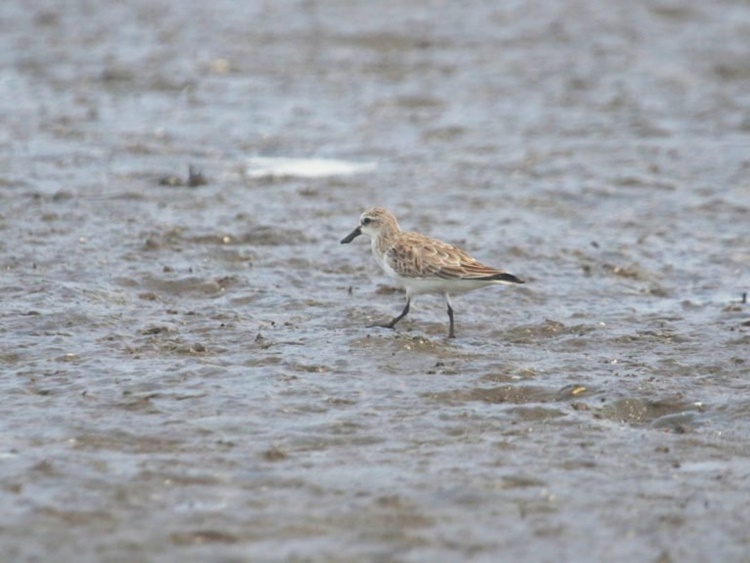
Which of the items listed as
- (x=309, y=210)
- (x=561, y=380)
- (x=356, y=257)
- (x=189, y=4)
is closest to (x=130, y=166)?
(x=309, y=210)

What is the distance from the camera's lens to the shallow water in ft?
22.9

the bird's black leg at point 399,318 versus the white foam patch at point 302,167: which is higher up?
the white foam patch at point 302,167

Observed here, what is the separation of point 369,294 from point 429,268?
132 cm

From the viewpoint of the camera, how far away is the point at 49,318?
10117mm

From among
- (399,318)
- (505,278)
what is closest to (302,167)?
(399,318)

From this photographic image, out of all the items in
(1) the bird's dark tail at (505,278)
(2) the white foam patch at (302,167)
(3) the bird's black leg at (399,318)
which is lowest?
(3) the bird's black leg at (399,318)

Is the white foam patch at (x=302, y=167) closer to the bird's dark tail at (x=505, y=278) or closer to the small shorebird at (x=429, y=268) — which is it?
the small shorebird at (x=429, y=268)

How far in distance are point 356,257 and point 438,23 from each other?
10.7 metres

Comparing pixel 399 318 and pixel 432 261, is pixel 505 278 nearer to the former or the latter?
pixel 432 261

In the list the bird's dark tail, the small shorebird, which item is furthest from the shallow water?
the bird's dark tail

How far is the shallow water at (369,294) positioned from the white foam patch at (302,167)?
214 mm

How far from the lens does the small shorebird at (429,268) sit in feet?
33.1

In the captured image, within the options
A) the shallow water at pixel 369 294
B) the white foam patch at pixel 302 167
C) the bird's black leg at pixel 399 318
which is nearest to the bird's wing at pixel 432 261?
the bird's black leg at pixel 399 318

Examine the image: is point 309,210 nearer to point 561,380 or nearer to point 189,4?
point 561,380
